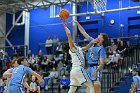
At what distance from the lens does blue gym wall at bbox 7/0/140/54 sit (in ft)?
82.9

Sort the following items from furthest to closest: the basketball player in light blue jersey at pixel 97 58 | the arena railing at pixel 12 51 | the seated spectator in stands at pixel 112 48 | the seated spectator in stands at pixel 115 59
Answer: the arena railing at pixel 12 51
the seated spectator in stands at pixel 112 48
the seated spectator in stands at pixel 115 59
the basketball player in light blue jersey at pixel 97 58

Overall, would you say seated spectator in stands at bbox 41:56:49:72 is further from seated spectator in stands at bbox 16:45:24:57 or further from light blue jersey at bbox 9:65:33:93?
light blue jersey at bbox 9:65:33:93

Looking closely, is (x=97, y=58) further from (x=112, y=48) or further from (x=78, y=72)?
(x=112, y=48)

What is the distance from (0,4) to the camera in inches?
1067

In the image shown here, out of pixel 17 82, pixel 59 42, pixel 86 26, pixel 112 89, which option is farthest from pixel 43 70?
pixel 17 82

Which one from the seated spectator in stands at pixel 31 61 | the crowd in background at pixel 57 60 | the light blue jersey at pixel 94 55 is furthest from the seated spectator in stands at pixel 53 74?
the light blue jersey at pixel 94 55

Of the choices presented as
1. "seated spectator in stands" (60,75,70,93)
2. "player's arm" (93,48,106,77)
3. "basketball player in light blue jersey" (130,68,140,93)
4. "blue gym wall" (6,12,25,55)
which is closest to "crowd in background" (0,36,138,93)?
"seated spectator in stands" (60,75,70,93)

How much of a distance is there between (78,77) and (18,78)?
1.52 m

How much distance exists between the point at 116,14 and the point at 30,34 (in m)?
7.75

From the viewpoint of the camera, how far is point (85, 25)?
27.1 metres

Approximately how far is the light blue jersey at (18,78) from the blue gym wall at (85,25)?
1652cm

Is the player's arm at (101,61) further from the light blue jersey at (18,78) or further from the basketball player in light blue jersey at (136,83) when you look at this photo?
the basketball player in light blue jersey at (136,83)

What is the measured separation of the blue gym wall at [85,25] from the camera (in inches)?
995

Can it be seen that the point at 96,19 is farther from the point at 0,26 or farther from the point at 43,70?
the point at 0,26
